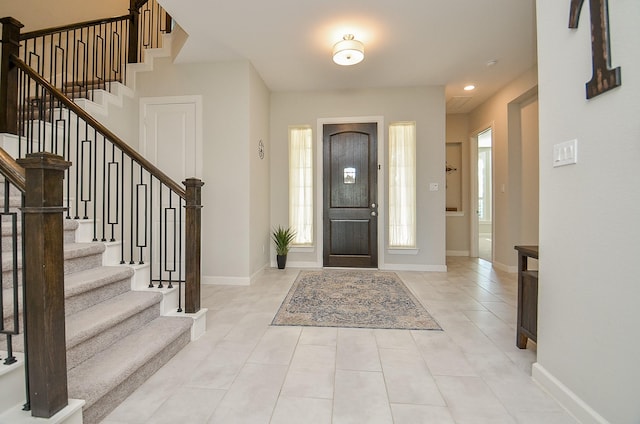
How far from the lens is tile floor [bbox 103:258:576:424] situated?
1.41 m

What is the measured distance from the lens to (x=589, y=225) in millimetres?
1326

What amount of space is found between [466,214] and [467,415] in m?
4.96

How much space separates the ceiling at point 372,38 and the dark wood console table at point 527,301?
2239 millimetres

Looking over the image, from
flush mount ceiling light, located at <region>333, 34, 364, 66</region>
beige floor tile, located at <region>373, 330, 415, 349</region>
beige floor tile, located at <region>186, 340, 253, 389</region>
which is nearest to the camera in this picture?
beige floor tile, located at <region>186, 340, 253, 389</region>

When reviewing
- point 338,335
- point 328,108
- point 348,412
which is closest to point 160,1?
point 328,108

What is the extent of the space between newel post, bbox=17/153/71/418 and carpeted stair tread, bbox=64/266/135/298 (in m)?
0.62

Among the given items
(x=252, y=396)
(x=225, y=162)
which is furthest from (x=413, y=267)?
(x=252, y=396)

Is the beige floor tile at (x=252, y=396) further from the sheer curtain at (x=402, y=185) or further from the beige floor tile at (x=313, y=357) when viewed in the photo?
the sheer curtain at (x=402, y=185)

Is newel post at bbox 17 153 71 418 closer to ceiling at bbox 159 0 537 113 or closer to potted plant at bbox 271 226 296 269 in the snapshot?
ceiling at bbox 159 0 537 113

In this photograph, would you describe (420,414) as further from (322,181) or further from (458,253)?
(458,253)

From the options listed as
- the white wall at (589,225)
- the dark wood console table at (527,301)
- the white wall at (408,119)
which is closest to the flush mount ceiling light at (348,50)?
the white wall at (408,119)

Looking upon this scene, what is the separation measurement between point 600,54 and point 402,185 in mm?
3350

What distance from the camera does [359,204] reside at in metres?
4.65

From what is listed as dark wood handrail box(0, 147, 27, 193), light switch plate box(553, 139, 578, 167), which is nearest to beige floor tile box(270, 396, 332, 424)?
dark wood handrail box(0, 147, 27, 193)
